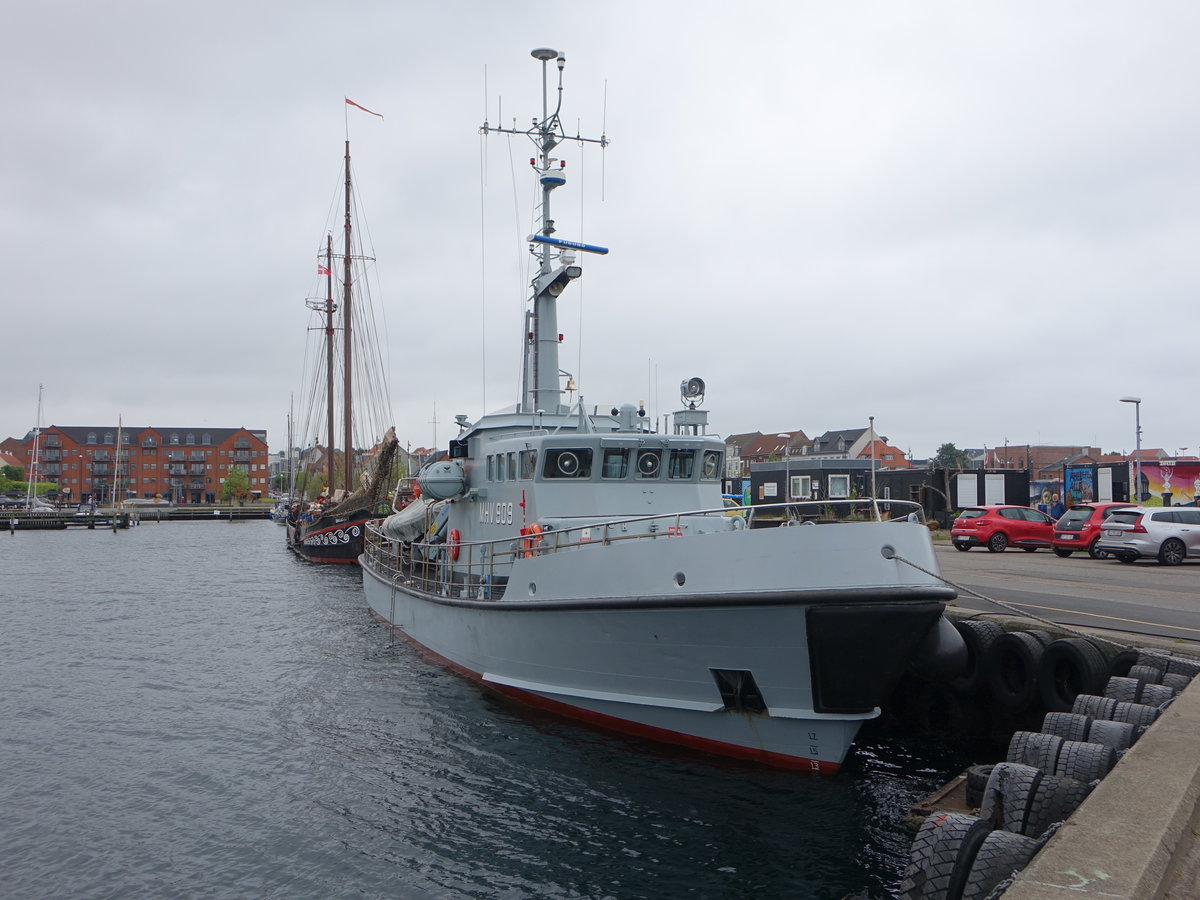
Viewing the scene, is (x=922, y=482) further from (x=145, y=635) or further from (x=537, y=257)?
(x=145, y=635)

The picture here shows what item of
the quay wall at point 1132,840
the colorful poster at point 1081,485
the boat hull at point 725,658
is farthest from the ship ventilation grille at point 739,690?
the colorful poster at point 1081,485

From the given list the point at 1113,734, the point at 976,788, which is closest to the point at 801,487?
the point at 976,788

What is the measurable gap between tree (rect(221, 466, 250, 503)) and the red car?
102414 mm

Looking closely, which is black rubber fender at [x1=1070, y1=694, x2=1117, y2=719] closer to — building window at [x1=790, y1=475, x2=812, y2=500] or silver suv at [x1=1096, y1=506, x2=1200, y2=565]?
silver suv at [x1=1096, y1=506, x2=1200, y2=565]

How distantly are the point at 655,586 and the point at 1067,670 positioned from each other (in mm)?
4361

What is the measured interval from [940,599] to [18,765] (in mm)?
10762

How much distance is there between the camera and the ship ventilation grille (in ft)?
29.1

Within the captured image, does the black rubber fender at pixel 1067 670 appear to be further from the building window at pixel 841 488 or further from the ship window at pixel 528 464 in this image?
the ship window at pixel 528 464

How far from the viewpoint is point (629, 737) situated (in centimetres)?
1027

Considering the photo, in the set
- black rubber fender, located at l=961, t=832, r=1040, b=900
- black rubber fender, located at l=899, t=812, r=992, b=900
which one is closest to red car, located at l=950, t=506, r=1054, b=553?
black rubber fender, located at l=899, t=812, r=992, b=900

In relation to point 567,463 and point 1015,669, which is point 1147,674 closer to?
point 1015,669

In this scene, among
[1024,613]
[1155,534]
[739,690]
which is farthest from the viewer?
[1155,534]

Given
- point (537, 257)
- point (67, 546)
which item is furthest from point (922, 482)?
point (67, 546)

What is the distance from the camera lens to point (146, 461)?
114625 mm
